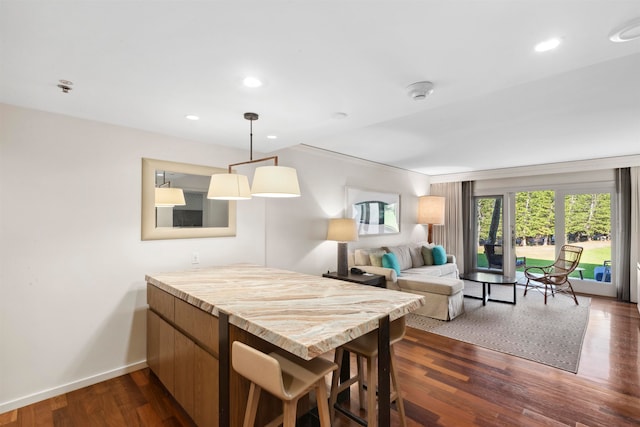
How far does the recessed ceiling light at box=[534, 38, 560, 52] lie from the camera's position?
1.39 m

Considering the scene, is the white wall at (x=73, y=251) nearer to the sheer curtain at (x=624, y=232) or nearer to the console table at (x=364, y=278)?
the console table at (x=364, y=278)

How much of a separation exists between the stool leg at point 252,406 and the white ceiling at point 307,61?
175 cm

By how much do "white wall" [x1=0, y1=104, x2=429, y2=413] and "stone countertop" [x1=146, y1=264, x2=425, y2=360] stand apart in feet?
1.53

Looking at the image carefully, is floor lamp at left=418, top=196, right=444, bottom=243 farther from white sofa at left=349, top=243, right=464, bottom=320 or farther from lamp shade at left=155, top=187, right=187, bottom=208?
lamp shade at left=155, top=187, right=187, bottom=208

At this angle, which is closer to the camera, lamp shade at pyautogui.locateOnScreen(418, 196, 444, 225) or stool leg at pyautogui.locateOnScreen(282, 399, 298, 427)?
stool leg at pyautogui.locateOnScreen(282, 399, 298, 427)

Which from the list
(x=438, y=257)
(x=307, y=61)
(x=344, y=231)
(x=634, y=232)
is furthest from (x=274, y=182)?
(x=634, y=232)

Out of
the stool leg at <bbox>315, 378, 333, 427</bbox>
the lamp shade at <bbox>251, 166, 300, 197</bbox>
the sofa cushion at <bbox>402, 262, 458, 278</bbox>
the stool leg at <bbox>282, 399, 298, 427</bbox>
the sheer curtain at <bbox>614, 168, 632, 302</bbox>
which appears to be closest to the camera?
the stool leg at <bbox>282, 399, 298, 427</bbox>

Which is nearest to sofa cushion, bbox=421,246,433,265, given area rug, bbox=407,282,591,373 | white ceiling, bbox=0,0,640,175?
area rug, bbox=407,282,591,373

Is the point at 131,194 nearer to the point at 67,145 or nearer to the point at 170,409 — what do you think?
the point at 67,145

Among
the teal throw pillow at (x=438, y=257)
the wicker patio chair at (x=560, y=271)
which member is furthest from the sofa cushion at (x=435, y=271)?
the wicker patio chair at (x=560, y=271)

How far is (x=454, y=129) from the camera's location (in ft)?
11.2

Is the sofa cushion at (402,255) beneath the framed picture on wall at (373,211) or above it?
beneath

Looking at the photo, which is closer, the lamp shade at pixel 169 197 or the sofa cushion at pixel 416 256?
the lamp shade at pixel 169 197

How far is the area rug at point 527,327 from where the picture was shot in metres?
3.04
